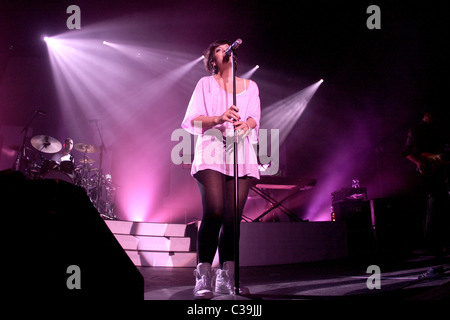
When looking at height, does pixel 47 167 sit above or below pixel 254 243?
above

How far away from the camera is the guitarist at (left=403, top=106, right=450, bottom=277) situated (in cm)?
280

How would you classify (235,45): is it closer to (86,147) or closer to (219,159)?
(219,159)

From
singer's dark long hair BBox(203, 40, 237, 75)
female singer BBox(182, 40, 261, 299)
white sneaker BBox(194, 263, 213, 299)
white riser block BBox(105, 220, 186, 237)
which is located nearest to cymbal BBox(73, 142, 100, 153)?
white riser block BBox(105, 220, 186, 237)

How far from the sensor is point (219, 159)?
6.15 ft

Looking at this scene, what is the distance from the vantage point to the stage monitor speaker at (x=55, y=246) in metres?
0.86

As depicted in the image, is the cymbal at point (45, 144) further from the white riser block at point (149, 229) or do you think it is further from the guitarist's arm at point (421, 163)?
the guitarist's arm at point (421, 163)

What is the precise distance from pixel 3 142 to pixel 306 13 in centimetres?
761

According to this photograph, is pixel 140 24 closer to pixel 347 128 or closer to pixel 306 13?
pixel 306 13

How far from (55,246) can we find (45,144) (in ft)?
21.6

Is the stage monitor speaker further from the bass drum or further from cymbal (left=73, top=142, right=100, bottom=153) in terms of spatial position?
cymbal (left=73, top=142, right=100, bottom=153)

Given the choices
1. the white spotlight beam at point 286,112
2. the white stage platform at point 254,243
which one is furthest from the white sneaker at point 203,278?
the white spotlight beam at point 286,112

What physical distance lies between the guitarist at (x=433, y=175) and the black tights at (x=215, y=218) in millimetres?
2141

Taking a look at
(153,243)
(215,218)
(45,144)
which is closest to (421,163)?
(215,218)
